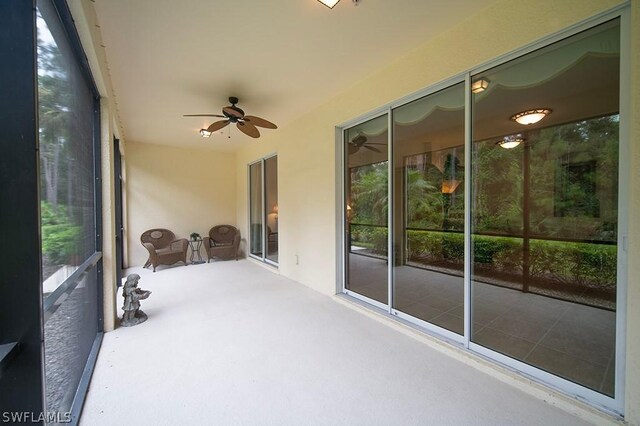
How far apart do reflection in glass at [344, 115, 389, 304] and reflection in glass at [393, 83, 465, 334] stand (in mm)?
187

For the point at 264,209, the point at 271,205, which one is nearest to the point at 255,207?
the point at 264,209

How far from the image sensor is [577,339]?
8.08 feet

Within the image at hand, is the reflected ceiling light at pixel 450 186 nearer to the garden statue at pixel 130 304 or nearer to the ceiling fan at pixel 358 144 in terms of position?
the ceiling fan at pixel 358 144

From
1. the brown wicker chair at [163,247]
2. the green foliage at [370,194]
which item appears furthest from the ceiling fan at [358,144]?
the brown wicker chair at [163,247]

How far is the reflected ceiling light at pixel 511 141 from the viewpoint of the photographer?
11.6 feet

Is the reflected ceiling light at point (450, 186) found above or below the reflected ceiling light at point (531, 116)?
below

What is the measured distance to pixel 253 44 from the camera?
2.49 m

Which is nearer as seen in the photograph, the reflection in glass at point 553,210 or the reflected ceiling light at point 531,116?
the reflection in glass at point 553,210

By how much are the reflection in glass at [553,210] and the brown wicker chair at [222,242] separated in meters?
5.29

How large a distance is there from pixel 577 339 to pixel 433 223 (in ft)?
6.75

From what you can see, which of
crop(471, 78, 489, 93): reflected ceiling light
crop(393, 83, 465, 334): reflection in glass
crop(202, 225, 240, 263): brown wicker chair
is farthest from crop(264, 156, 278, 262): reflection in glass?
crop(471, 78, 489, 93): reflected ceiling light

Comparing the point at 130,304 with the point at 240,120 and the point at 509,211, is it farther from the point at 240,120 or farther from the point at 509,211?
the point at 509,211

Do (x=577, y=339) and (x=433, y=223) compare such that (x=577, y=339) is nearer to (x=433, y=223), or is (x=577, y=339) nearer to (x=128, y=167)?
(x=433, y=223)

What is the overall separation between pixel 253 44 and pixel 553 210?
13.8ft
